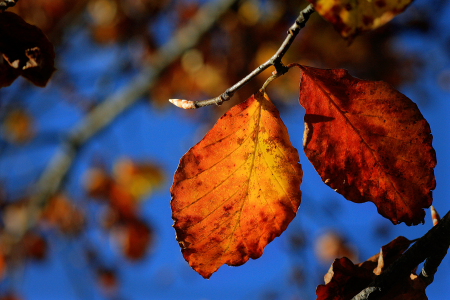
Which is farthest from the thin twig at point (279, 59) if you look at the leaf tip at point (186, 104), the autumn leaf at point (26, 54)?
the autumn leaf at point (26, 54)

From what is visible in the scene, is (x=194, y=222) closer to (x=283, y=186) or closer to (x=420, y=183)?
(x=283, y=186)

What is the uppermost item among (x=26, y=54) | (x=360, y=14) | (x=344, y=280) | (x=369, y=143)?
(x=26, y=54)

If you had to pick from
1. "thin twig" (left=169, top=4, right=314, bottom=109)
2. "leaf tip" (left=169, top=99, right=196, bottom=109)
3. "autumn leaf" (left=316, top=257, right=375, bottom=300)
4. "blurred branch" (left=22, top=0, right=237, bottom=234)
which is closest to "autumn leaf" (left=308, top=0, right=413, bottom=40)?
"thin twig" (left=169, top=4, right=314, bottom=109)

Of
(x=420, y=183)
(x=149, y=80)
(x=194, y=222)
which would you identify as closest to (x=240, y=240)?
(x=194, y=222)

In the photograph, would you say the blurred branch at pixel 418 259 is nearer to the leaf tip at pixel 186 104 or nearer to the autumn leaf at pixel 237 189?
the autumn leaf at pixel 237 189

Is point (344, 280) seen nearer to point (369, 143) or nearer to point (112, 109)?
point (369, 143)

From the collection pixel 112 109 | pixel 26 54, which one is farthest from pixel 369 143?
pixel 112 109
